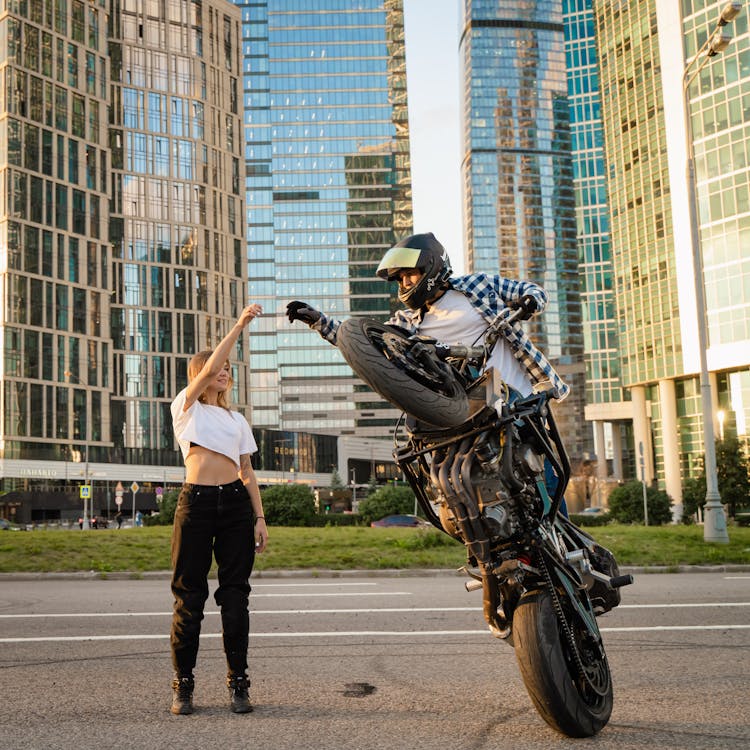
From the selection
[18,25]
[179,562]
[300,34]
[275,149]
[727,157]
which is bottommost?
[179,562]

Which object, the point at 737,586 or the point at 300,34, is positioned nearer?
the point at 737,586

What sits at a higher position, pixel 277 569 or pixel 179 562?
pixel 179 562

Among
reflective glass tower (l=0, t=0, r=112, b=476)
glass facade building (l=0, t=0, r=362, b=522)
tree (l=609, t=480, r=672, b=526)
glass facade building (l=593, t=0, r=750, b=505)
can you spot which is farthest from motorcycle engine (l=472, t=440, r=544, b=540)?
reflective glass tower (l=0, t=0, r=112, b=476)

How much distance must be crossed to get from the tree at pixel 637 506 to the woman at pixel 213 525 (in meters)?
37.5

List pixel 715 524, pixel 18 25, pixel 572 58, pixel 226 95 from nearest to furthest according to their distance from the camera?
pixel 715 524, pixel 18 25, pixel 226 95, pixel 572 58

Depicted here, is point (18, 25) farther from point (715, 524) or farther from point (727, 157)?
point (715, 524)

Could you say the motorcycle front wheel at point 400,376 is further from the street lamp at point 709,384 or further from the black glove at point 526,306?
the street lamp at point 709,384

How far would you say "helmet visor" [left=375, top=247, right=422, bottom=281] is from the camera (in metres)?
4.52

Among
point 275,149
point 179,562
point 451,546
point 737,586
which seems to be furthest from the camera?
point 275,149

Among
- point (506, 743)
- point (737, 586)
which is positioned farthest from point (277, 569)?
point (506, 743)

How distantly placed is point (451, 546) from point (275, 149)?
163 m

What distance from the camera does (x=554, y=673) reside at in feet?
12.8

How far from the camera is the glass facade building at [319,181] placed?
166625 mm

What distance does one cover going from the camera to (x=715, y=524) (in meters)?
19.9
